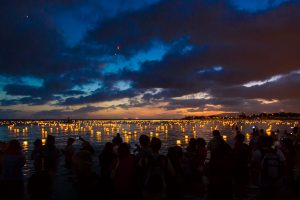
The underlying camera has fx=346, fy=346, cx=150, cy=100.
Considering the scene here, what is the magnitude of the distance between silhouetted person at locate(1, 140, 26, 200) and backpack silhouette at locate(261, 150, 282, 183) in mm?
5514

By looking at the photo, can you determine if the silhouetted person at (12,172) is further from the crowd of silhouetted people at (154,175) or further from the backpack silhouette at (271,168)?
the backpack silhouette at (271,168)

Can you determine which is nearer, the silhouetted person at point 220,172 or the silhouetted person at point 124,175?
the silhouetted person at point 124,175

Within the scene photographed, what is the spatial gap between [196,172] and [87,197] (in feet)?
10.3

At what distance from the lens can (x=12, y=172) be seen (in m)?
7.92

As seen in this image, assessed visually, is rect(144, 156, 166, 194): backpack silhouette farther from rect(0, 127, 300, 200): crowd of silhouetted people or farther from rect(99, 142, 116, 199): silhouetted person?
rect(99, 142, 116, 199): silhouetted person

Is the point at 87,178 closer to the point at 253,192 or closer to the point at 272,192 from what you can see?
the point at 272,192

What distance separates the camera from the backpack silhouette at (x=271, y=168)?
295 inches

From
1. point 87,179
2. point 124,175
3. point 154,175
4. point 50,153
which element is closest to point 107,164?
point 87,179

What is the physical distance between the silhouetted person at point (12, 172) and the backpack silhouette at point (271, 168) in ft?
18.1

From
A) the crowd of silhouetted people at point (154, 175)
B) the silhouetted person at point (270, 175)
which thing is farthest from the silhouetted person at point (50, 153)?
the silhouetted person at point (270, 175)

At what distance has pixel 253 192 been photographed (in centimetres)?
1304

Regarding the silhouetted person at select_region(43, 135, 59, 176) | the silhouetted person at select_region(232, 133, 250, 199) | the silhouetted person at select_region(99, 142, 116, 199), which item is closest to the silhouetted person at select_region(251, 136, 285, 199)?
the silhouetted person at select_region(232, 133, 250, 199)

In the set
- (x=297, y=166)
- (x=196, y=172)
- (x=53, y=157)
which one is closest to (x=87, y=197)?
(x=53, y=157)

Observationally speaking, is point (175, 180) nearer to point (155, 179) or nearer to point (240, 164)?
point (155, 179)
